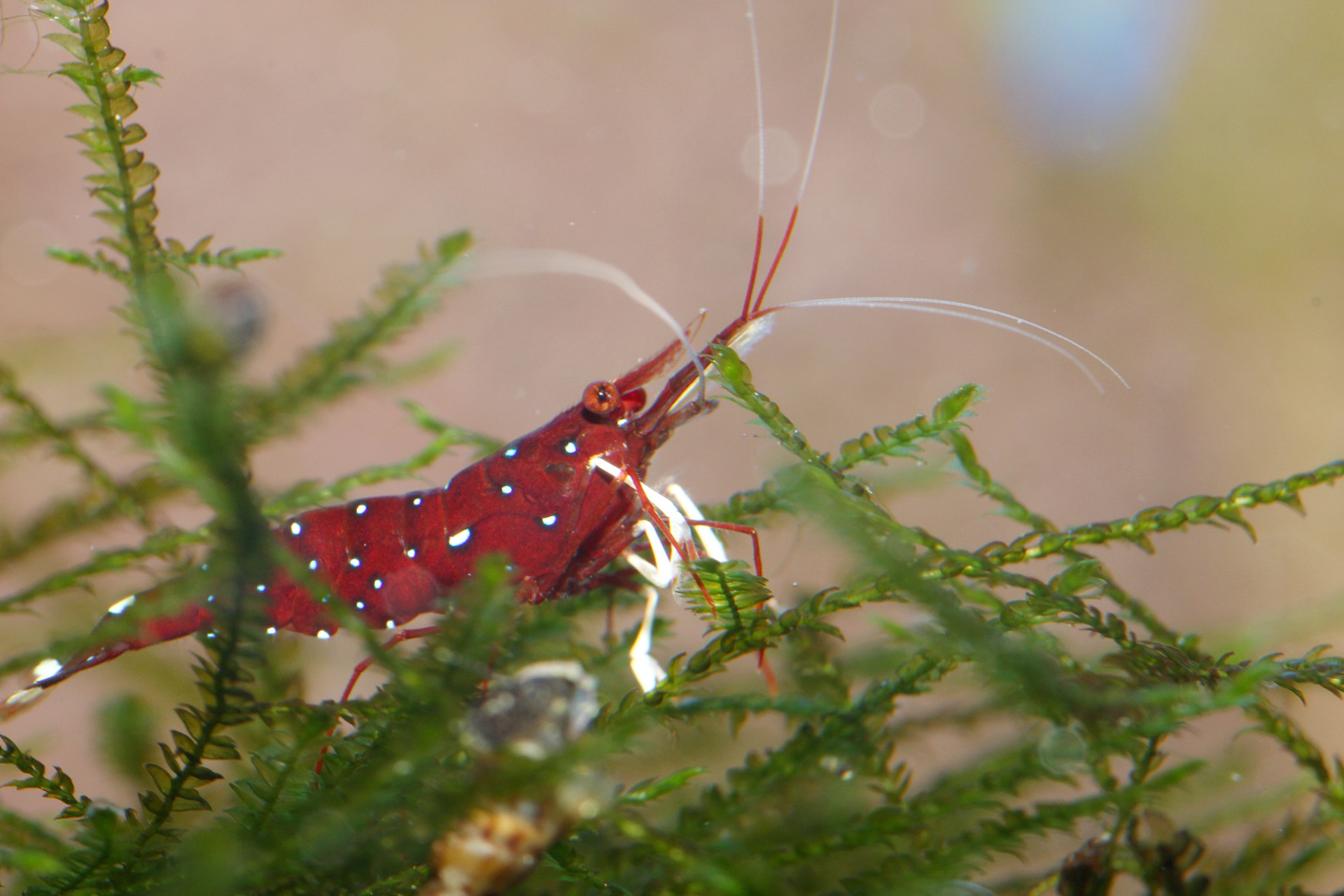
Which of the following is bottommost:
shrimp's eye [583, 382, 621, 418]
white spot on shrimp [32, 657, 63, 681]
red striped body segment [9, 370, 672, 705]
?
white spot on shrimp [32, 657, 63, 681]

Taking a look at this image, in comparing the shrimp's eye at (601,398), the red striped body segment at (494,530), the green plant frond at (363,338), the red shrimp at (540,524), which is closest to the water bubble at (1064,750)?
the red shrimp at (540,524)

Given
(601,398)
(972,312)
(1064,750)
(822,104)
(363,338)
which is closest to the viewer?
(1064,750)

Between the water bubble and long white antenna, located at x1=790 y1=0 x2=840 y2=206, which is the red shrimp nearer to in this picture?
long white antenna, located at x1=790 y1=0 x2=840 y2=206

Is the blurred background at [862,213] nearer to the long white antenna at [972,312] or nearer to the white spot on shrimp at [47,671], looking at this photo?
the long white antenna at [972,312]

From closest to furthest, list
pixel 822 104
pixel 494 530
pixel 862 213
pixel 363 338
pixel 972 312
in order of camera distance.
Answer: pixel 363 338, pixel 494 530, pixel 822 104, pixel 972 312, pixel 862 213

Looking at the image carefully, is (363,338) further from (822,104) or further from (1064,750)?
(1064,750)

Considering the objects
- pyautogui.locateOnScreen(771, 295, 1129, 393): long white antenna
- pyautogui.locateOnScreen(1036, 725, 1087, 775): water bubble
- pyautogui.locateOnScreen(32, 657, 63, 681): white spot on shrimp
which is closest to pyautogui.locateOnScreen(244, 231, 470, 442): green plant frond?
pyautogui.locateOnScreen(771, 295, 1129, 393): long white antenna

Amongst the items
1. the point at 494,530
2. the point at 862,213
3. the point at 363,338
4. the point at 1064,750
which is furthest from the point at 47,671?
the point at 862,213
